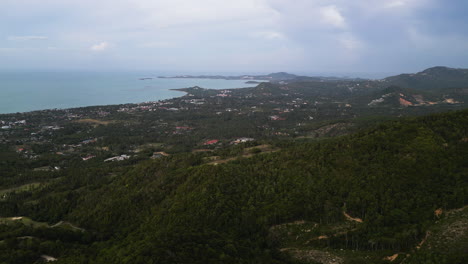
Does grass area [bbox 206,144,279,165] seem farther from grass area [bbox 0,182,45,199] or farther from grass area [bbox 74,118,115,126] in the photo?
grass area [bbox 74,118,115,126]

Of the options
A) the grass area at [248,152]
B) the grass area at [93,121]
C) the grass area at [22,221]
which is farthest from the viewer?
the grass area at [93,121]

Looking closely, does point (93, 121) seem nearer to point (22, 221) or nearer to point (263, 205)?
point (22, 221)

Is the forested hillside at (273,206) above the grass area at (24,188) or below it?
above

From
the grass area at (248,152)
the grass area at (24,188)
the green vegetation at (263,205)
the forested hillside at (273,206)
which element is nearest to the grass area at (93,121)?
the green vegetation at (263,205)

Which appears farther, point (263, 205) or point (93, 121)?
point (93, 121)

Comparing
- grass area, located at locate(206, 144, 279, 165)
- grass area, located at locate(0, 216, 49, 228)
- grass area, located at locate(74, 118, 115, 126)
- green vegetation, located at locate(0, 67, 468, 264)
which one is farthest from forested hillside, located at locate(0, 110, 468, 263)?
grass area, located at locate(74, 118, 115, 126)

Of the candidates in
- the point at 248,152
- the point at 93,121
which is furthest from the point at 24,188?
the point at 93,121

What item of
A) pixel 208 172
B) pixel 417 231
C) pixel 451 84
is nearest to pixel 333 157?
pixel 417 231

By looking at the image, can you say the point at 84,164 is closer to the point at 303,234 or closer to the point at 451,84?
the point at 303,234

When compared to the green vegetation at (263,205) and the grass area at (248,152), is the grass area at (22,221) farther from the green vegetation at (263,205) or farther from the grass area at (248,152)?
the grass area at (248,152)
